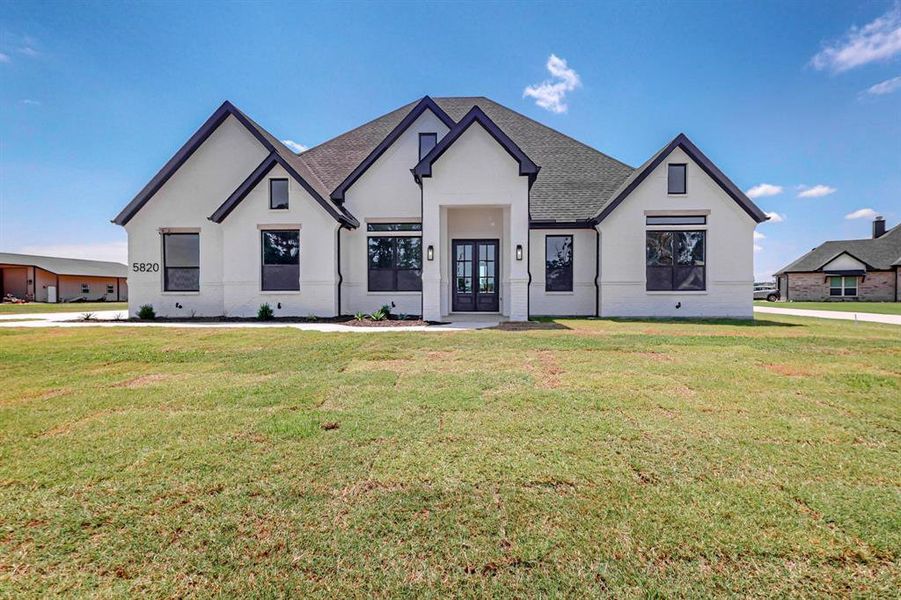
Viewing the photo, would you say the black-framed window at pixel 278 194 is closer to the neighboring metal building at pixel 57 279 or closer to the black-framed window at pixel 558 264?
the black-framed window at pixel 558 264

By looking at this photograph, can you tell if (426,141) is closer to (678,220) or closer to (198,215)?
(198,215)

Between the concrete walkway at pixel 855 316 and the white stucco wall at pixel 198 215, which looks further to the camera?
the white stucco wall at pixel 198 215

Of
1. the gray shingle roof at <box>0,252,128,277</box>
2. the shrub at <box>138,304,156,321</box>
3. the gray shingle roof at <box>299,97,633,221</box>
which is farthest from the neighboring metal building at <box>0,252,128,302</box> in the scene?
the gray shingle roof at <box>299,97,633,221</box>

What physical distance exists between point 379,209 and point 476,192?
4.01 meters

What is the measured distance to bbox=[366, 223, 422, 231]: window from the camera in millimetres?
14594

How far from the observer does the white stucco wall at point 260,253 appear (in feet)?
44.9

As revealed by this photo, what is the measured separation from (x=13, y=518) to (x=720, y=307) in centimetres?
1721

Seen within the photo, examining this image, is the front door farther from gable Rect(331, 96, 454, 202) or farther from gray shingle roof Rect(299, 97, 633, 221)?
gable Rect(331, 96, 454, 202)

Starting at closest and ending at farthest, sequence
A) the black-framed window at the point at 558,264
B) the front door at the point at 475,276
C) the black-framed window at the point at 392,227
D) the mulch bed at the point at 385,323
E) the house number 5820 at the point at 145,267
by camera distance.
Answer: the mulch bed at the point at 385,323
the black-framed window at the point at 392,227
the house number 5820 at the point at 145,267
the front door at the point at 475,276
the black-framed window at the point at 558,264

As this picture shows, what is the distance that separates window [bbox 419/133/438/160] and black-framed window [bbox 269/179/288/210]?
16.1 ft

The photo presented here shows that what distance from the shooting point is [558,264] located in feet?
50.1

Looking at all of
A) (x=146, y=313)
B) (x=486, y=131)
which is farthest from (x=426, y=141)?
(x=146, y=313)

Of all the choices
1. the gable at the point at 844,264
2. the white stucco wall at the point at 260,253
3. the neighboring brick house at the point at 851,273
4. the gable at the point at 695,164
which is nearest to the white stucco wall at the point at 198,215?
the white stucco wall at the point at 260,253

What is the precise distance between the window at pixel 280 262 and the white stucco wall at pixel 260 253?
0.62 ft
